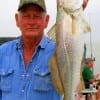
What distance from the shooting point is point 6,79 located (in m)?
5.32

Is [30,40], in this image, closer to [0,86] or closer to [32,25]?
[32,25]

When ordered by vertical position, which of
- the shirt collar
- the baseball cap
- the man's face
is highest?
the baseball cap

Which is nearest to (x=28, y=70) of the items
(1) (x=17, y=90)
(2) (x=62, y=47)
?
(1) (x=17, y=90)

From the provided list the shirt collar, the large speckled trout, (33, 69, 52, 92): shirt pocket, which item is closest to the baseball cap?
the shirt collar

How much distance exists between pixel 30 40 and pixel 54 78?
24.7 inches

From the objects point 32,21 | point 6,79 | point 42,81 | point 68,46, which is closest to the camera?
point 68,46

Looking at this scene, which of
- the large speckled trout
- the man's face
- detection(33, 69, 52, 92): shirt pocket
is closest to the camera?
the large speckled trout

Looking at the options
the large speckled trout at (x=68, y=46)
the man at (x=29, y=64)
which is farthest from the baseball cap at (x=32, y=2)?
the large speckled trout at (x=68, y=46)

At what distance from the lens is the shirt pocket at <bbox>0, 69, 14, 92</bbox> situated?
528cm

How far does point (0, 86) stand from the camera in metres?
5.38

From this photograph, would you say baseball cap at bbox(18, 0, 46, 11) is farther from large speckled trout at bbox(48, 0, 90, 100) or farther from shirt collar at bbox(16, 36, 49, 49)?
large speckled trout at bbox(48, 0, 90, 100)

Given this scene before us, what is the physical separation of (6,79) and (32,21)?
74 centimetres

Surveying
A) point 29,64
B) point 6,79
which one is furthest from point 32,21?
point 6,79

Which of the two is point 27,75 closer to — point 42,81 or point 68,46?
point 42,81
